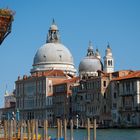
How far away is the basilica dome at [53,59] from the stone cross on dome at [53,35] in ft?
6.78

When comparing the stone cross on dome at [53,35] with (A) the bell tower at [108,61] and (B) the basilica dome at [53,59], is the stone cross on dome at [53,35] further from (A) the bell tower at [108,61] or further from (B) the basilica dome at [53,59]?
(A) the bell tower at [108,61]

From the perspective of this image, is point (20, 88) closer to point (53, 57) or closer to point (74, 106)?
point (53, 57)

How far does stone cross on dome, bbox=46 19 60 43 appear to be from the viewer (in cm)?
9756

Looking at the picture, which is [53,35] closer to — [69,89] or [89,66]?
[89,66]

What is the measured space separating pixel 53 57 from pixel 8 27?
3006 inches

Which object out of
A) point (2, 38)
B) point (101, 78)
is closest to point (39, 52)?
point (101, 78)

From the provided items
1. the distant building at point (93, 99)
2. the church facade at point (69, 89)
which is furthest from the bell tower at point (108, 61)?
the distant building at point (93, 99)

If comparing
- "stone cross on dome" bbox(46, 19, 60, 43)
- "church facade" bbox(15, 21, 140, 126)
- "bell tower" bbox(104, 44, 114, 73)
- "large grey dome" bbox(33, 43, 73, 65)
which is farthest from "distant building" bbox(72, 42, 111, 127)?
"stone cross on dome" bbox(46, 19, 60, 43)

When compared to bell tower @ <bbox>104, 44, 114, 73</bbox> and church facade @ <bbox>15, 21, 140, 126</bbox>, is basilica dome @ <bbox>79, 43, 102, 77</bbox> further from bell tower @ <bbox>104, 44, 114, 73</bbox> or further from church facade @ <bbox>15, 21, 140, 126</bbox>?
bell tower @ <bbox>104, 44, 114, 73</bbox>

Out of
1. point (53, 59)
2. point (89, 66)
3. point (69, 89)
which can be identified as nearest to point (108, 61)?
point (89, 66)

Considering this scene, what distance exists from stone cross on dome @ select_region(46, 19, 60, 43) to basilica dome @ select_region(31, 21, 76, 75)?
2.07m

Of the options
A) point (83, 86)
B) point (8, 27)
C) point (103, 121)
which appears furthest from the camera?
point (83, 86)

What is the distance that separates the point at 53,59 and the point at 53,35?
283 inches

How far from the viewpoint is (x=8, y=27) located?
1628 centimetres
